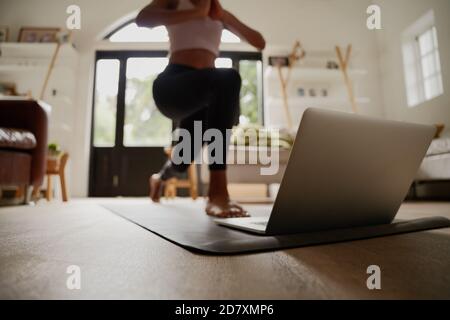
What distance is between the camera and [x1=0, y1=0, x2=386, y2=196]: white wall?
3891 mm

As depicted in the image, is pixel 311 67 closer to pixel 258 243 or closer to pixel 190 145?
pixel 190 145

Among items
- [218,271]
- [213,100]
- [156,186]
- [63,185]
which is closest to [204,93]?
[213,100]

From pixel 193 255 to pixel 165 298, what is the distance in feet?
0.62

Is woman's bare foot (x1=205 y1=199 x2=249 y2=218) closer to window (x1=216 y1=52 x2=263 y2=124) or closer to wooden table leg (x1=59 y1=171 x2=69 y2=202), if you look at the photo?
wooden table leg (x1=59 y1=171 x2=69 y2=202)

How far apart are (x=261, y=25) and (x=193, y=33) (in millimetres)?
3352

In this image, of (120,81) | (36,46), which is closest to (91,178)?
(120,81)

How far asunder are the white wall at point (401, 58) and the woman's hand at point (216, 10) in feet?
9.55

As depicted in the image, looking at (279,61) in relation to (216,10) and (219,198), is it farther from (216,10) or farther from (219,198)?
(219,198)

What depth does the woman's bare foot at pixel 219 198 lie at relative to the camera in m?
1.01

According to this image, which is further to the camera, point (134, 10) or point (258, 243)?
point (134, 10)

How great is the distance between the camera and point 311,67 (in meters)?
4.09

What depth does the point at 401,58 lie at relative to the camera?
3738mm

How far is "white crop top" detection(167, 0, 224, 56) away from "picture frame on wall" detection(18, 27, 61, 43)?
3.53 metres

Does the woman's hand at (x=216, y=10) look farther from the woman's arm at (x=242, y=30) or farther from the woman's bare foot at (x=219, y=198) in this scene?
the woman's bare foot at (x=219, y=198)
